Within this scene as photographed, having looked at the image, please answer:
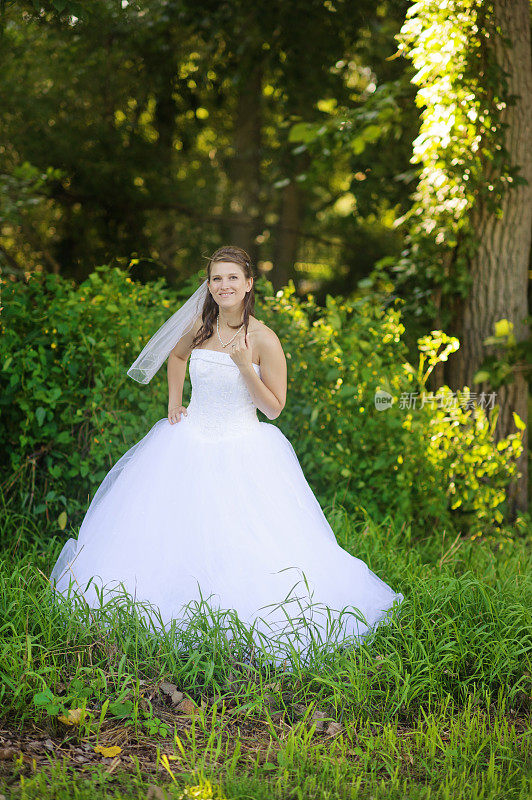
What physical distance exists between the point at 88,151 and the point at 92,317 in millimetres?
6801

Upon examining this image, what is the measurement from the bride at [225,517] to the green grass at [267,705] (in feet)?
0.47

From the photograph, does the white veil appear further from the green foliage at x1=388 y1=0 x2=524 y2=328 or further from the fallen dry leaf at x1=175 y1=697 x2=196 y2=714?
the green foliage at x1=388 y1=0 x2=524 y2=328

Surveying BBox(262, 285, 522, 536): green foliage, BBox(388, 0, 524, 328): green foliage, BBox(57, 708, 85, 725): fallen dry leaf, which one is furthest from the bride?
BBox(388, 0, 524, 328): green foliage

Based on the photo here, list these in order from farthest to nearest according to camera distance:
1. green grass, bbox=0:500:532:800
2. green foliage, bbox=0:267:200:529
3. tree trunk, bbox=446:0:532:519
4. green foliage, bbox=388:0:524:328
A: tree trunk, bbox=446:0:532:519 → green foliage, bbox=388:0:524:328 → green foliage, bbox=0:267:200:529 → green grass, bbox=0:500:532:800

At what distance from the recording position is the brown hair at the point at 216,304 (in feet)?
12.7

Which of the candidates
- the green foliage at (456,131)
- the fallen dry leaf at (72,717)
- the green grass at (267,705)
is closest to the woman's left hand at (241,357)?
the green grass at (267,705)

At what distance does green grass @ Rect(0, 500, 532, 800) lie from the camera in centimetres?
274

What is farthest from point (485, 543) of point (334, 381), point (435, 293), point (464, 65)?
point (464, 65)

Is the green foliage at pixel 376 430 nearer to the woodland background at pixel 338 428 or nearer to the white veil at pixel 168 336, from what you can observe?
the woodland background at pixel 338 428

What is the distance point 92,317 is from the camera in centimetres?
473

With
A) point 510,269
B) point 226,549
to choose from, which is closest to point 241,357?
point 226,549

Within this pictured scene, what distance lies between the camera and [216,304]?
4.02m

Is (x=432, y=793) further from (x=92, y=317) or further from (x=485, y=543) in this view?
(x=92, y=317)

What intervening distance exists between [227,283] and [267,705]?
200 centimetres
